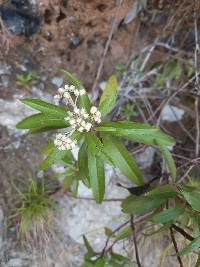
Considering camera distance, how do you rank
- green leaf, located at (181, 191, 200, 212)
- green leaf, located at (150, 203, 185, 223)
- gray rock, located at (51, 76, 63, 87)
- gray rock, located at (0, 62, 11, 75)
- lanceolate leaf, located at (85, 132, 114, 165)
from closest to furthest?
lanceolate leaf, located at (85, 132, 114, 165) < green leaf, located at (181, 191, 200, 212) < green leaf, located at (150, 203, 185, 223) < gray rock, located at (0, 62, 11, 75) < gray rock, located at (51, 76, 63, 87)

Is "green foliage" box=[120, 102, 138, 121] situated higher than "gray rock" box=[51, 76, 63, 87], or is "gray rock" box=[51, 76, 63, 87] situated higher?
"gray rock" box=[51, 76, 63, 87]

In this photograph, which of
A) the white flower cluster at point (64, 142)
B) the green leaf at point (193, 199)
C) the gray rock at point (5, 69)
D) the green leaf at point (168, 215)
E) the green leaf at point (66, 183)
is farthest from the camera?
the gray rock at point (5, 69)

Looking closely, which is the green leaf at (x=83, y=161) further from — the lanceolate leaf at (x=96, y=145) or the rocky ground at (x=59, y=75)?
the rocky ground at (x=59, y=75)

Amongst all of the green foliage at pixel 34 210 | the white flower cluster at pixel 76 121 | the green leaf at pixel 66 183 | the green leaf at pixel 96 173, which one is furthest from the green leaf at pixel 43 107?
the green foliage at pixel 34 210

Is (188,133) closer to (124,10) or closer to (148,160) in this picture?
(148,160)

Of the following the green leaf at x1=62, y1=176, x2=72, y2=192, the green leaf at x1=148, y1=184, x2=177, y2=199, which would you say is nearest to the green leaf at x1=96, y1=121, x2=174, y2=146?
the green leaf at x1=148, y1=184, x2=177, y2=199

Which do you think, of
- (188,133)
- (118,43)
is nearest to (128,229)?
(188,133)

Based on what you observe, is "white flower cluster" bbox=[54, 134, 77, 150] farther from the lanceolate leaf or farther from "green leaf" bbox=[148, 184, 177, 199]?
"green leaf" bbox=[148, 184, 177, 199]
